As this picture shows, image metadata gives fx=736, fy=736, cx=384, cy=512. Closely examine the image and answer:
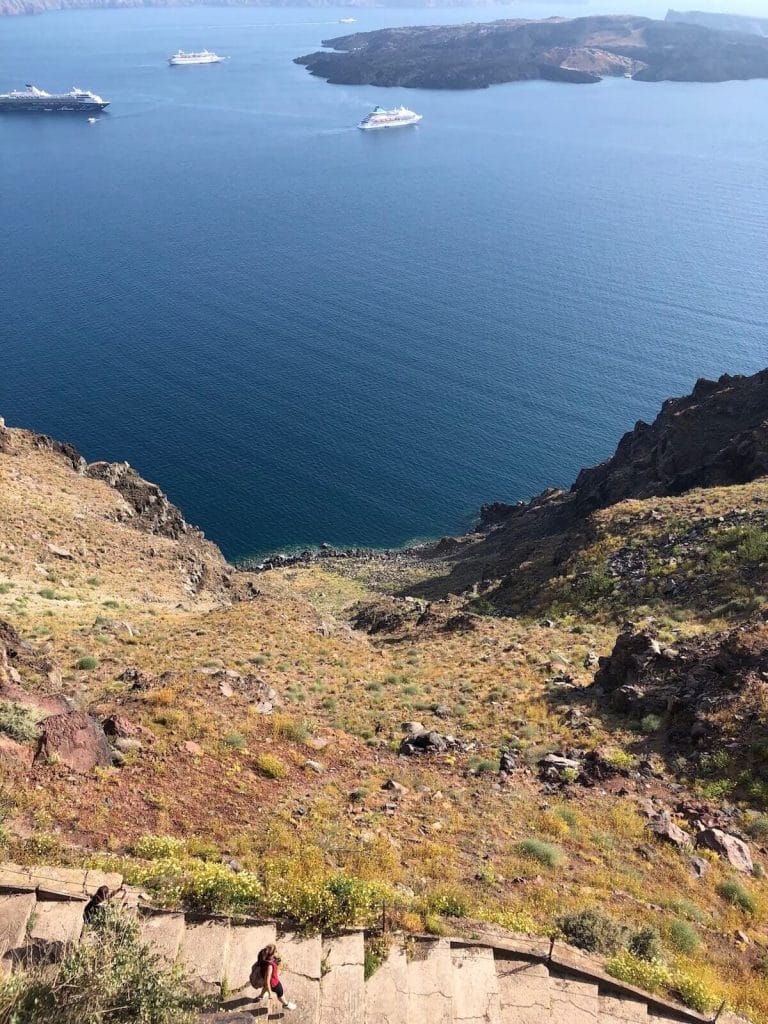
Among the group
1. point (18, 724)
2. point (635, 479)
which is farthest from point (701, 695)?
point (635, 479)

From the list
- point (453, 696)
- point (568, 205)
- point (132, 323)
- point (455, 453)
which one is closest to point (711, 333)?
point (455, 453)

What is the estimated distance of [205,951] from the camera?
12.8 metres

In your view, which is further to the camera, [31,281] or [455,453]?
[31,281]

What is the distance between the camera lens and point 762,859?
59.6ft

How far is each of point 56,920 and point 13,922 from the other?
0.68 metres

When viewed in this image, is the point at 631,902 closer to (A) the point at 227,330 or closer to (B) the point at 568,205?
(A) the point at 227,330

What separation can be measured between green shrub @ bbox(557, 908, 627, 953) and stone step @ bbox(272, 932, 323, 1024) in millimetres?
5024

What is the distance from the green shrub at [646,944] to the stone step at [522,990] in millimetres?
2091

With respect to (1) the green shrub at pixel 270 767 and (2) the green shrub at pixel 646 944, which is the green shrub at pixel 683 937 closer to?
(2) the green shrub at pixel 646 944

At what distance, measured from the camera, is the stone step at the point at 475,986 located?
501 inches

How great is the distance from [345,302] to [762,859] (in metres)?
125

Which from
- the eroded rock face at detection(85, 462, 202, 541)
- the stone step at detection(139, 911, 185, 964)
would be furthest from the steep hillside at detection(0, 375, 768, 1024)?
the eroded rock face at detection(85, 462, 202, 541)

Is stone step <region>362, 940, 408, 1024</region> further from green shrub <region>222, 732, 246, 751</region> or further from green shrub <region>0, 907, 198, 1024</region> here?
green shrub <region>222, 732, 246, 751</region>

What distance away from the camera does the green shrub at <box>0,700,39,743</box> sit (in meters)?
17.6
